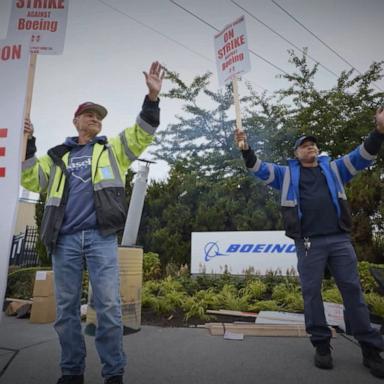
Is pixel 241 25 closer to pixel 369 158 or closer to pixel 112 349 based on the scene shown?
pixel 369 158

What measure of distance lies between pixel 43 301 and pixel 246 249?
4212 millimetres

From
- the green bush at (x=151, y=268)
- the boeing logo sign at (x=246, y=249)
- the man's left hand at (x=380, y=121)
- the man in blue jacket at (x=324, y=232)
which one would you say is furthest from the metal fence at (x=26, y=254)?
the man's left hand at (x=380, y=121)

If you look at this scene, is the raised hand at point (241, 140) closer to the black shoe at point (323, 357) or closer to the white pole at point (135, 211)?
the black shoe at point (323, 357)

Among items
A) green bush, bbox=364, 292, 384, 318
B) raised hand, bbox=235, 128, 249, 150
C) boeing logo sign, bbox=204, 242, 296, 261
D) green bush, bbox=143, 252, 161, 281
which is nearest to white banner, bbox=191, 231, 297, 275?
boeing logo sign, bbox=204, 242, 296, 261

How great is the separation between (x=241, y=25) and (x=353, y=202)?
548cm

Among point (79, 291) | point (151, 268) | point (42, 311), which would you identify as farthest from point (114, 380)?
point (151, 268)

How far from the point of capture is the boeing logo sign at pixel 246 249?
261 inches

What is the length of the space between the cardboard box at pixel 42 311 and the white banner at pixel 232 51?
375 centimetres

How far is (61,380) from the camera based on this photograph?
2031 millimetres

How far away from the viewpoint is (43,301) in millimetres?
4289

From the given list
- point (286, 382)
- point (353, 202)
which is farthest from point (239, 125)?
point (353, 202)

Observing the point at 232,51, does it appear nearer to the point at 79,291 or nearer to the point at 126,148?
the point at 126,148

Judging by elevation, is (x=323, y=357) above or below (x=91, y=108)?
below

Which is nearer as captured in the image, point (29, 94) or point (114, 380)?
point (114, 380)
